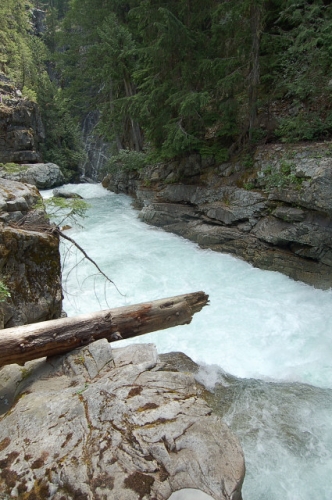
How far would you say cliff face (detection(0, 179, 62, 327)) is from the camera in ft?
14.9

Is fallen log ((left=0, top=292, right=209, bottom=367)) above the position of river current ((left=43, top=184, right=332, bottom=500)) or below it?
above

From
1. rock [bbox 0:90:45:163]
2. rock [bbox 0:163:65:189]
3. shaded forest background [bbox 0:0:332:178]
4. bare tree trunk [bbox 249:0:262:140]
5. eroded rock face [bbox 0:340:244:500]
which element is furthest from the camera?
rock [bbox 0:90:45:163]

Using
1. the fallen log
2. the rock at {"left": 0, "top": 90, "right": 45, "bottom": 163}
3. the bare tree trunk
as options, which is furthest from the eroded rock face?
the rock at {"left": 0, "top": 90, "right": 45, "bottom": 163}

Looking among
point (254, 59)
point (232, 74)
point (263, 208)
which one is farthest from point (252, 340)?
point (254, 59)

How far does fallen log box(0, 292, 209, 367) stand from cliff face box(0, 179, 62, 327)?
3.17 feet

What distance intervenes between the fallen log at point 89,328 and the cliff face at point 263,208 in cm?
472

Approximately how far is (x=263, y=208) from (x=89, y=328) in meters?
7.16

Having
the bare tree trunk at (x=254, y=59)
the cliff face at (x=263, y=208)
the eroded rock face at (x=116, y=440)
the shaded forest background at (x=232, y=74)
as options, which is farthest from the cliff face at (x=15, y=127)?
the eroded rock face at (x=116, y=440)

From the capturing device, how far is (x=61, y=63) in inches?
1053

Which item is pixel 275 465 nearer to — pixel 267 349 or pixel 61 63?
pixel 267 349

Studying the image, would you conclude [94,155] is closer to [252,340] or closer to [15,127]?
[15,127]

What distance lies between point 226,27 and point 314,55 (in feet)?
10.4

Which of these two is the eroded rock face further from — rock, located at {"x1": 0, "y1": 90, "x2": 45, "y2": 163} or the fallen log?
rock, located at {"x1": 0, "y1": 90, "x2": 45, "y2": 163}

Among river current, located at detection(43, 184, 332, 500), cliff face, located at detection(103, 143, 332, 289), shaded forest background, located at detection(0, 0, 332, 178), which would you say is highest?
shaded forest background, located at detection(0, 0, 332, 178)
